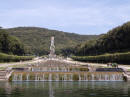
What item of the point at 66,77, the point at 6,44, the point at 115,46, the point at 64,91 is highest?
the point at 6,44

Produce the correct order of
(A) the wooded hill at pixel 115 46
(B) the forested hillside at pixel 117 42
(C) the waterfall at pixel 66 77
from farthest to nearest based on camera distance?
(B) the forested hillside at pixel 117 42 < (A) the wooded hill at pixel 115 46 < (C) the waterfall at pixel 66 77

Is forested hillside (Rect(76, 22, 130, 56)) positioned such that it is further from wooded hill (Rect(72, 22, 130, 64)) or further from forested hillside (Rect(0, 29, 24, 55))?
forested hillside (Rect(0, 29, 24, 55))

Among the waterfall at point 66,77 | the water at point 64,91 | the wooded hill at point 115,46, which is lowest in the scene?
the water at point 64,91

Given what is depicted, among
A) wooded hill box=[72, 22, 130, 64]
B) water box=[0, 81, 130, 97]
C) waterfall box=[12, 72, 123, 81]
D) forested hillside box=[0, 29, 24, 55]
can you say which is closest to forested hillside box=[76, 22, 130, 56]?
wooded hill box=[72, 22, 130, 64]

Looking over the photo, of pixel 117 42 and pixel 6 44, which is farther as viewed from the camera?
pixel 6 44

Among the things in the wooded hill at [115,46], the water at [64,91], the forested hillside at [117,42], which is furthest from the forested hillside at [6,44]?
the water at [64,91]

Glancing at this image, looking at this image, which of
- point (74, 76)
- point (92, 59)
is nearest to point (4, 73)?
point (74, 76)

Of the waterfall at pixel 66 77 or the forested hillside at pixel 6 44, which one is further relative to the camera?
the forested hillside at pixel 6 44

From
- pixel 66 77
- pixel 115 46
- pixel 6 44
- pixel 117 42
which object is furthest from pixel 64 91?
pixel 6 44

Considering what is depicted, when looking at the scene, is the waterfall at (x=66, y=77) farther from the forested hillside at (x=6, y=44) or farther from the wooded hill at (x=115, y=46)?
the forested hillside at (x=6, y=44)

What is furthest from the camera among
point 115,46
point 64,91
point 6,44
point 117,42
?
point 6,44

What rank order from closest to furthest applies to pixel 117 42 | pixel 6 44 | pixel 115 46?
pixel 117 42
pixel 115 46
pixel 6 44

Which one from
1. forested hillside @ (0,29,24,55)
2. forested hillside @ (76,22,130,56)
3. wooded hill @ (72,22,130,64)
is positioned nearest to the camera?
wooded hill @ (72,22,130,64)

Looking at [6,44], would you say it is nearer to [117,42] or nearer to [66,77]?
[117,42]
